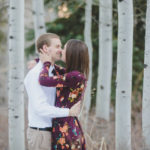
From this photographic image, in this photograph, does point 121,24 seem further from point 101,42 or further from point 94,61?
point 94,61

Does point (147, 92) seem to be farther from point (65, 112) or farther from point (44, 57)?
point (44, 57)

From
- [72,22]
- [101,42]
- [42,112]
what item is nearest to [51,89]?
[42,112]

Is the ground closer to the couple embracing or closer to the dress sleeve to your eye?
the couple embracing

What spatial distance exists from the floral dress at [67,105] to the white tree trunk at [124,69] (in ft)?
3.71

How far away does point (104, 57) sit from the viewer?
6.28 metres

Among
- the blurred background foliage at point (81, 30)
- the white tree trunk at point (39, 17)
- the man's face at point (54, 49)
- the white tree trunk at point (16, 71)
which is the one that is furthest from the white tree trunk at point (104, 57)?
the man's face at point (54, 49)

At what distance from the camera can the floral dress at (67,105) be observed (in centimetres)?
242

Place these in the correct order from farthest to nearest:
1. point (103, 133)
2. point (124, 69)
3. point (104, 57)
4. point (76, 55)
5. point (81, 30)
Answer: point (81, 30)
point (104, 57)
point (103, 133)
point (124, 69)
point (76, 55)

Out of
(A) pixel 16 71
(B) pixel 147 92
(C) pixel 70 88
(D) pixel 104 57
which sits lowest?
(B) pixel 147 92

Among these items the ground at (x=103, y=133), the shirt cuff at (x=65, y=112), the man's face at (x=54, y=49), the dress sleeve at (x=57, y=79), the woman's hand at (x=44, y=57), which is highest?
the man's face at (x=54, y=49)

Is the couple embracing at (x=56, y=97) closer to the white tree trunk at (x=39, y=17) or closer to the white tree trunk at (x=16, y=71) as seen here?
the white tree trunk at (x=16, y=71)

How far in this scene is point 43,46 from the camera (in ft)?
8.35

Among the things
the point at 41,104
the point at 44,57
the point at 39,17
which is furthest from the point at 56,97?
the point at 39,17

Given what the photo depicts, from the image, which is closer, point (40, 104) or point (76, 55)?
point (40, 104)
